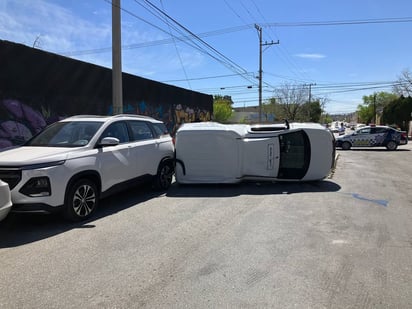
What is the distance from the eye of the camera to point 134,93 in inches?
627

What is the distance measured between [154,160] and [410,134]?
167ft

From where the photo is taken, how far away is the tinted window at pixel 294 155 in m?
8.94

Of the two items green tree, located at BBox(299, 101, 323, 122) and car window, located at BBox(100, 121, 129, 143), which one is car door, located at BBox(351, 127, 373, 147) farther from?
green tree, located at BBox(299, 101, 323, 122)

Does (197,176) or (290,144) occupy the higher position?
(290,144)

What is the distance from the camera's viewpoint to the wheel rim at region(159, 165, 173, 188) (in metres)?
8.46

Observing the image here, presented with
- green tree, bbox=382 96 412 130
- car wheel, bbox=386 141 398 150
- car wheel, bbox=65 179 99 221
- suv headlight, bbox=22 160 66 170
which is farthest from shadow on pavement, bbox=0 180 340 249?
green tree, bbox=382 96 412 130


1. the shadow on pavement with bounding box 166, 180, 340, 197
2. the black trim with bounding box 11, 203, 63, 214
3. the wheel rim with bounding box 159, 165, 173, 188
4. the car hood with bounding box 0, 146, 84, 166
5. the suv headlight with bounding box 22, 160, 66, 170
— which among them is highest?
the car hood with bounding box 0, 146, 84, 166

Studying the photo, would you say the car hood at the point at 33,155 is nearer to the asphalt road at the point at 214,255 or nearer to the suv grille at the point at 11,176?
the suv grille at the point at 11,176

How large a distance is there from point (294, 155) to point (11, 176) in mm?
6592

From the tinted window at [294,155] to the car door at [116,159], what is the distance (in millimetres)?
4017

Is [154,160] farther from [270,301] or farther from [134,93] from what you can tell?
[134,93]

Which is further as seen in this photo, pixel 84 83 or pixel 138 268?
pixel 84 83

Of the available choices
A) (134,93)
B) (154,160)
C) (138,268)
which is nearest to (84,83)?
(134,93)

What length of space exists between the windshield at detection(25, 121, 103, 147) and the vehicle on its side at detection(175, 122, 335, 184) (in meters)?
2.72
